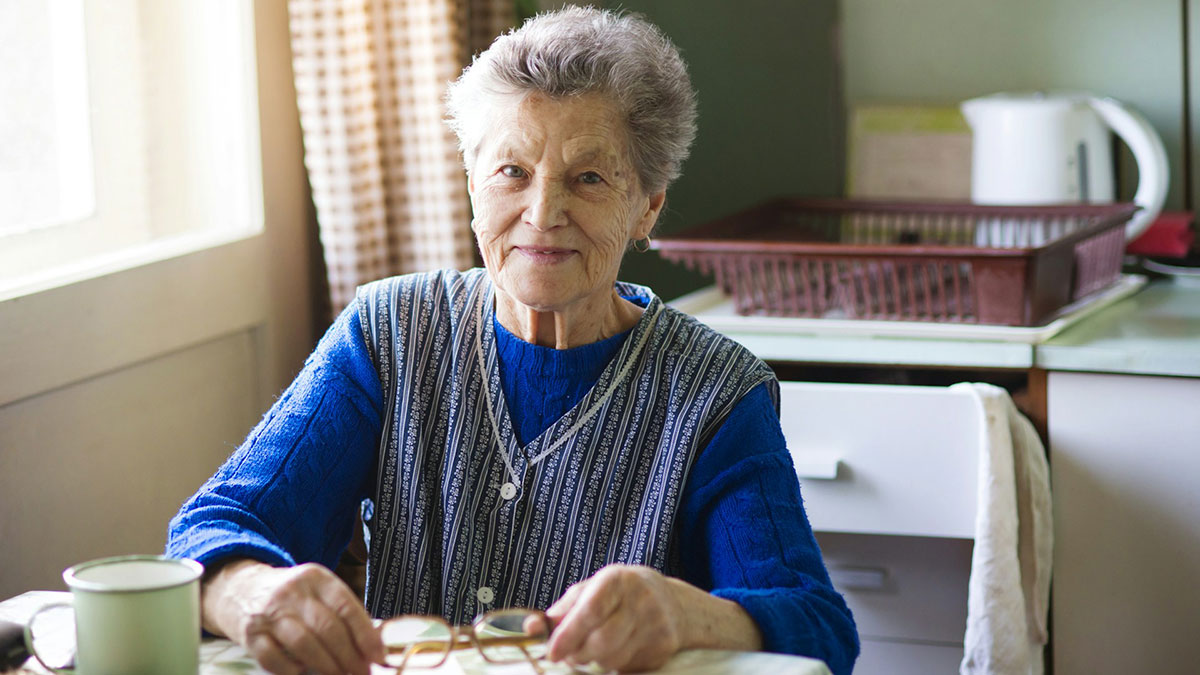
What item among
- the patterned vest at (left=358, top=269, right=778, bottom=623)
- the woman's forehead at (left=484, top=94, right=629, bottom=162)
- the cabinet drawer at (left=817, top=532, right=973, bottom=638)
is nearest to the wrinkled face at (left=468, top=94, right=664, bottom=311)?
the woman's forehead at (left=484, top=94, right=629, bottom=162)

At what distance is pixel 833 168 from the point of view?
255 centimetres

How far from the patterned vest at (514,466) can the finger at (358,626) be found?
38 centimetres

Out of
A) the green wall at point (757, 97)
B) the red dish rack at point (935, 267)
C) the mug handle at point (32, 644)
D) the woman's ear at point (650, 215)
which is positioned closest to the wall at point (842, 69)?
the green wall at point (757, 97)

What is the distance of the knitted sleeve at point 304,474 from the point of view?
118 cm

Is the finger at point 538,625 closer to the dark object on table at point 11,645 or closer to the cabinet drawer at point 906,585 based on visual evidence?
the dark object on table at point 11,645

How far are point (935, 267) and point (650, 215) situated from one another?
59cm

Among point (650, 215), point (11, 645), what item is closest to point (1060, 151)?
point (650, 215)

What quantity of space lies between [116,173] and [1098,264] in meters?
1.40

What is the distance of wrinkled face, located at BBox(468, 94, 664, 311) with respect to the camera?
4.28 ft

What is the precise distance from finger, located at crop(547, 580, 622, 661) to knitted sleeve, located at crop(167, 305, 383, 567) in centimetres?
28

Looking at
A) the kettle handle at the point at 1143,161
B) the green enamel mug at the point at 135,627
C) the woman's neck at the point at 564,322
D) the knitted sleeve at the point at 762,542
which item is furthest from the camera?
the kettle handle at the point at 1143,161

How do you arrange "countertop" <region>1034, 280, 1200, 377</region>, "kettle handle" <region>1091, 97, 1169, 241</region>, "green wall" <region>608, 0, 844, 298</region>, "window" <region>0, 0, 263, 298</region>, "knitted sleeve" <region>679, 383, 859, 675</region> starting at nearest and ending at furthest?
1. "knitted sleeve" <region>679, 383, 859, 675</region>
2. "window" <region>0, 0, 263, 298</region>
3. "countertop" <region>1034, 280, 1200, 377</region>
4. "kettle handle" <region>1091, 97, 1169, 241</region>
5. "green wall" <region>608, 0, 844, 298</region>

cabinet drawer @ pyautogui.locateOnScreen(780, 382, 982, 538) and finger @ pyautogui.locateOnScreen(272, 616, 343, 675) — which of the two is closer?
finger @ pyautogui.locateOnScreen(272, 616, 343, 675)

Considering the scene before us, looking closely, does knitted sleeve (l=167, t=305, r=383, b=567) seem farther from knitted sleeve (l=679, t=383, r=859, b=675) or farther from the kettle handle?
the kettle handle
